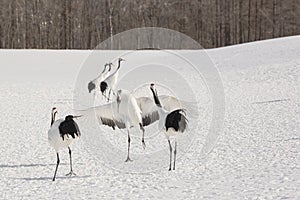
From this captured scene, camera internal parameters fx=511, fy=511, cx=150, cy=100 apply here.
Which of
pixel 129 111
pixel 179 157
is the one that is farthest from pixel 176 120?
pixel 179 157

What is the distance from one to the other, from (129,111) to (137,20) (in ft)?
124

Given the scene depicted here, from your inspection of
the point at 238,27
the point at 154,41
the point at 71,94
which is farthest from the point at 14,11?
the point at 71,94

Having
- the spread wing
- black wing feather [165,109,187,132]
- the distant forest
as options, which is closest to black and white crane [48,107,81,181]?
the spread wing

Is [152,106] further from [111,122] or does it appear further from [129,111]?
[111,122]

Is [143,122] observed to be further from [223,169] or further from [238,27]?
[238,27]

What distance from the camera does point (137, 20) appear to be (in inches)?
1777

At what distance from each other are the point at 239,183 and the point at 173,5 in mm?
39583

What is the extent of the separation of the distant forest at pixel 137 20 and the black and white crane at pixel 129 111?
3588 centimetres

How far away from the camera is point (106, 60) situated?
82.2 feet

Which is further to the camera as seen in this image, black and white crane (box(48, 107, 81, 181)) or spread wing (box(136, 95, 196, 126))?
spread wing (box(136, 95, 196, 126))

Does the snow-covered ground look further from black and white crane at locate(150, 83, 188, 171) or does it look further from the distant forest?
the distant forest

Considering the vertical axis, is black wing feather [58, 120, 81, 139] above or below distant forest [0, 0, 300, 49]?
below

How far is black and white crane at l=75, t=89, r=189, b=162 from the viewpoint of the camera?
805cm

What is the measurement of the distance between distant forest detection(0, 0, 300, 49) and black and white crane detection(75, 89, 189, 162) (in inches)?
1413
